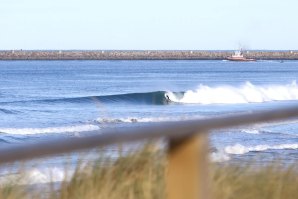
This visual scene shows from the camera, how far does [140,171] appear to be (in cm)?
491

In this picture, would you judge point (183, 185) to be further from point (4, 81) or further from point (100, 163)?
point (4, 81)

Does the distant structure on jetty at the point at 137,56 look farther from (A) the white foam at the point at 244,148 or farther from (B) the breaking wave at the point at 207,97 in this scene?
(A) the white foam at the point at 244,148

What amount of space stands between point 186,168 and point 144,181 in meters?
1.53

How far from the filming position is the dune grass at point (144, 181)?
4.59 metres

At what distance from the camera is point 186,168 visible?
318 centimetres

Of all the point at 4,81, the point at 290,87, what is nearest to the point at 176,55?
the point at 4,81

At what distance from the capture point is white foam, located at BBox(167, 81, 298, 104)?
4425 cm

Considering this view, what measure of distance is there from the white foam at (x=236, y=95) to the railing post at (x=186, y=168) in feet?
131

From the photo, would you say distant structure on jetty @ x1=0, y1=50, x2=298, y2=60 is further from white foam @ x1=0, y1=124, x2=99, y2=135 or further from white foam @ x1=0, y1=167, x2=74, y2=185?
white foam @ x1=0, y1=167, x2=74, y2=185

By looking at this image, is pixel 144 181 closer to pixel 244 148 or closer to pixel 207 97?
pixel 244 148

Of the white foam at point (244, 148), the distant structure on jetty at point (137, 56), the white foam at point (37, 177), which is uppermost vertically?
the white foam at point (37, 177)

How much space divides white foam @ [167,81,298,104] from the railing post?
39977 millimetres

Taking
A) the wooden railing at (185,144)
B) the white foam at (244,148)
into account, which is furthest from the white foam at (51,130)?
the wooden railing at (185,144)

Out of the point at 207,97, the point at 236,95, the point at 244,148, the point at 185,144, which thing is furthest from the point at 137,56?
the point at 185,144
